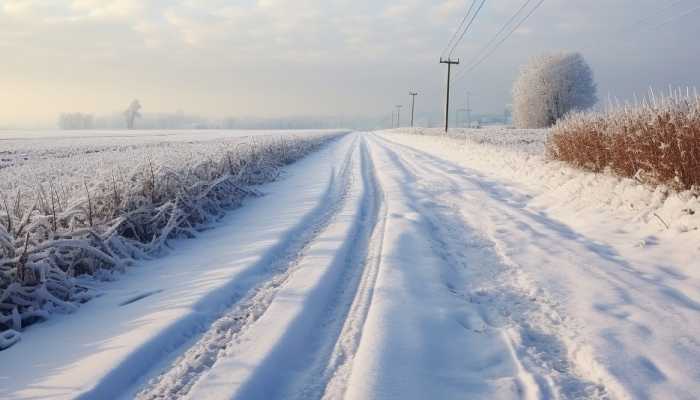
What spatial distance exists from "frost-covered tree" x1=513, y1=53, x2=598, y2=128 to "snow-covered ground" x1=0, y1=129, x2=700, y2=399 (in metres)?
59.3

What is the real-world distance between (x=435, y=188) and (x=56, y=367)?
7.62 m

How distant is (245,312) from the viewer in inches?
127

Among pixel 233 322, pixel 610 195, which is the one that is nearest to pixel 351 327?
pixel 233 322

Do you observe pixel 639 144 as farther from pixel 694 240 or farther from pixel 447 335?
pixel 447 335

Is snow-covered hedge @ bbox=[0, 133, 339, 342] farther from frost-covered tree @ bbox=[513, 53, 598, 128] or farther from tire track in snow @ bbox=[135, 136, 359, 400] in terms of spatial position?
frost-covered tree @ bbox=[513, 53, 598, 128]

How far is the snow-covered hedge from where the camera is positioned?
3.35m

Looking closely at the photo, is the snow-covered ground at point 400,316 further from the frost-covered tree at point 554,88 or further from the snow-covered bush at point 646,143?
the frost-covered tree at point 554,88

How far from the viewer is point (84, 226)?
4.55 meters

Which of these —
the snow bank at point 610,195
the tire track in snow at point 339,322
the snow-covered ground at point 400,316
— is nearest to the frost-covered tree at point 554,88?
the snow bank at point 610,195

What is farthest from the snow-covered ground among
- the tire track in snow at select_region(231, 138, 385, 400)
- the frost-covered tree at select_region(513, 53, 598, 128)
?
the frost-covered tree at select_region(513, 53, 598, 128)

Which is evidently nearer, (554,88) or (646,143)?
(646,143)

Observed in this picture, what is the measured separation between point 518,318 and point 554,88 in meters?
64.1

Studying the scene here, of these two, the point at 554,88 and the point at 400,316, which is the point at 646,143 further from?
the point at 554,88

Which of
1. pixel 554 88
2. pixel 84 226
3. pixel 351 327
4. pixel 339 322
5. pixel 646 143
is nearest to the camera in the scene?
pixel 351 327
